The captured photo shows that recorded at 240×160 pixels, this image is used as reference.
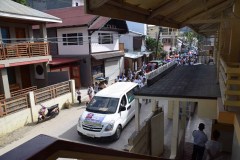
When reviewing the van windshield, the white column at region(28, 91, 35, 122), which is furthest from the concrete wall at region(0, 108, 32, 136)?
the van windshield

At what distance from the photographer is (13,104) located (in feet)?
34.7

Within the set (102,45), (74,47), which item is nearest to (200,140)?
(74,47)

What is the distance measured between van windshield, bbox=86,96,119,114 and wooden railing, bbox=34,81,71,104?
159 inches

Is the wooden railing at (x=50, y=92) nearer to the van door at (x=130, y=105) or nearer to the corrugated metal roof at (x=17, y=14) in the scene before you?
the corrugated metal roof at (x=17, y=14)

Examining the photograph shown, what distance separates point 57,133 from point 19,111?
2.35 meters

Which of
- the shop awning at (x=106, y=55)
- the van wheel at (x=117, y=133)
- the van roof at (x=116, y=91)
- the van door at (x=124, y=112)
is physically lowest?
the van wheel at (x=117, y=133)

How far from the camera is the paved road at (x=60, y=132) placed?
8.98 meters

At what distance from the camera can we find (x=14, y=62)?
491 inches

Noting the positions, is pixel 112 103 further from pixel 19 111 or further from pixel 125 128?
pixel 19 111

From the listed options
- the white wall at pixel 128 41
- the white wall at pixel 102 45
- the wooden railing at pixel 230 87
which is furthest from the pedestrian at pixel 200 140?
the white wall at pixel 128 41

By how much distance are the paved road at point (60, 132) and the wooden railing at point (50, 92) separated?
130 cm

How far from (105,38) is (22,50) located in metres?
9.10

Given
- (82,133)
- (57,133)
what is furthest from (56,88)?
(82,133)

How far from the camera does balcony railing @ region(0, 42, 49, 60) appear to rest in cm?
1204
